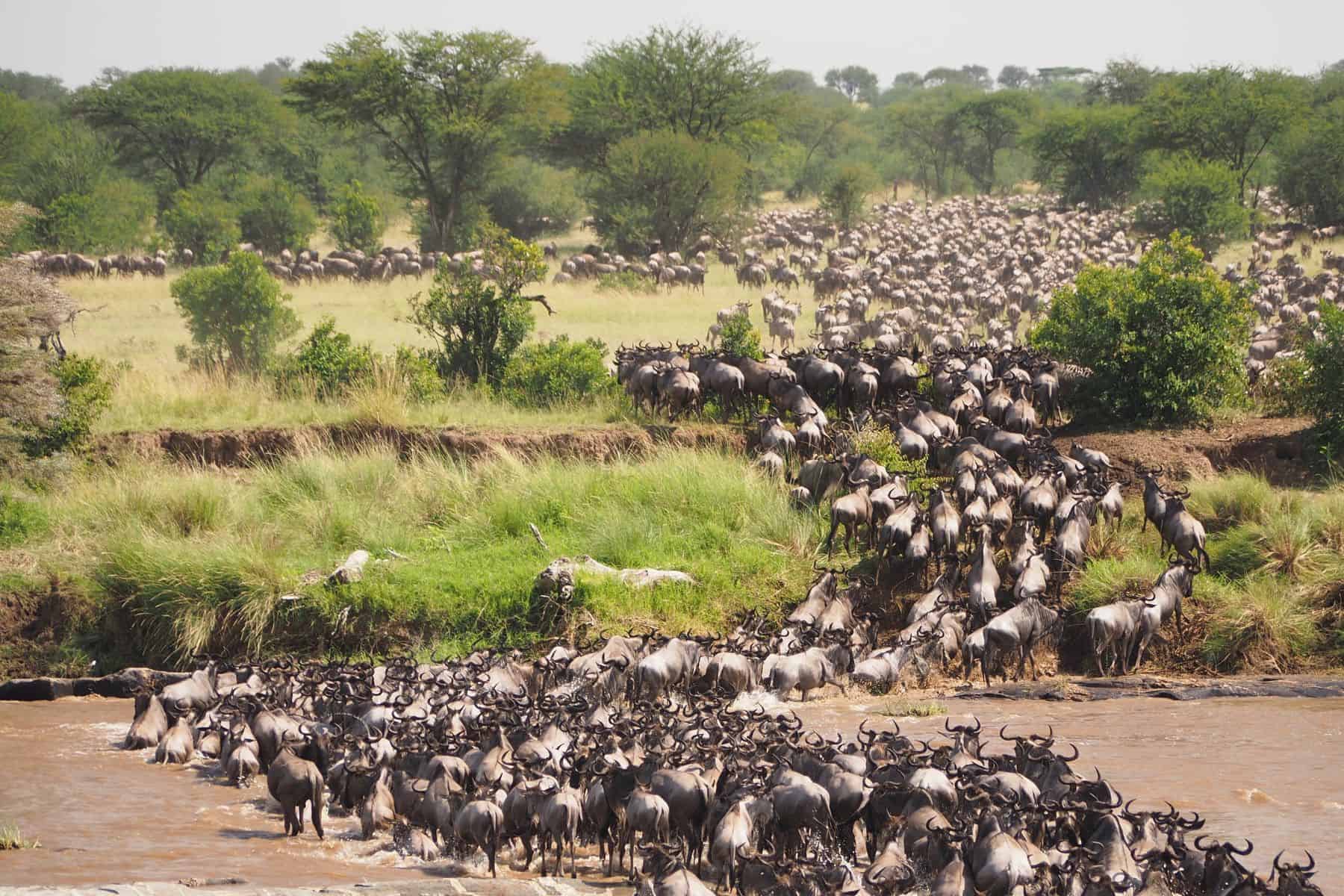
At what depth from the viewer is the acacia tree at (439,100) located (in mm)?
43000

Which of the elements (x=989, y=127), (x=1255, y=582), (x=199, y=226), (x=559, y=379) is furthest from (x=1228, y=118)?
(x=1255, y=582)

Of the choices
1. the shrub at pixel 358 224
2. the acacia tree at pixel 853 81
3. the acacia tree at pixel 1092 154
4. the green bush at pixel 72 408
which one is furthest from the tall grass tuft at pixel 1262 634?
the acacia tree at pixel 853 81

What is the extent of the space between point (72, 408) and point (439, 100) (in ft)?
96.7

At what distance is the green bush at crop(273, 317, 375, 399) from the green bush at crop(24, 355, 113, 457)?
3.02 m

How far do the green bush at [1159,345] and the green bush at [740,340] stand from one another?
3.93m

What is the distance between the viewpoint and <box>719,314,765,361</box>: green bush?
1792cm

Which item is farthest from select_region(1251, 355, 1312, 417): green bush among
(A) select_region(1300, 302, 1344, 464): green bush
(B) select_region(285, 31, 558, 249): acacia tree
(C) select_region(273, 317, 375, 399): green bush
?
(B) select_region(285, 31, 558, 249): acacia tree

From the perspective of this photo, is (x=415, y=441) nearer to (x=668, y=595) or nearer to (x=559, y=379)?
(x=559, y=379)

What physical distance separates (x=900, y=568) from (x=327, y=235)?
39658 millimetres

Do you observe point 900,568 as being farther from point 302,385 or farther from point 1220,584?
point 302,385

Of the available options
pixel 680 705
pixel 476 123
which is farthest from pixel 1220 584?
pixel 476 123

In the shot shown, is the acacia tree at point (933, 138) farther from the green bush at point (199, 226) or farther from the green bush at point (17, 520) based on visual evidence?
the green bush at point (17, 520)

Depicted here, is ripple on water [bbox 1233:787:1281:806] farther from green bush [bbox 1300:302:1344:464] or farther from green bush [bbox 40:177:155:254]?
green bush [bbox 40:177:155:254]

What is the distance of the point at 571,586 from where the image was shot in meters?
13.2
